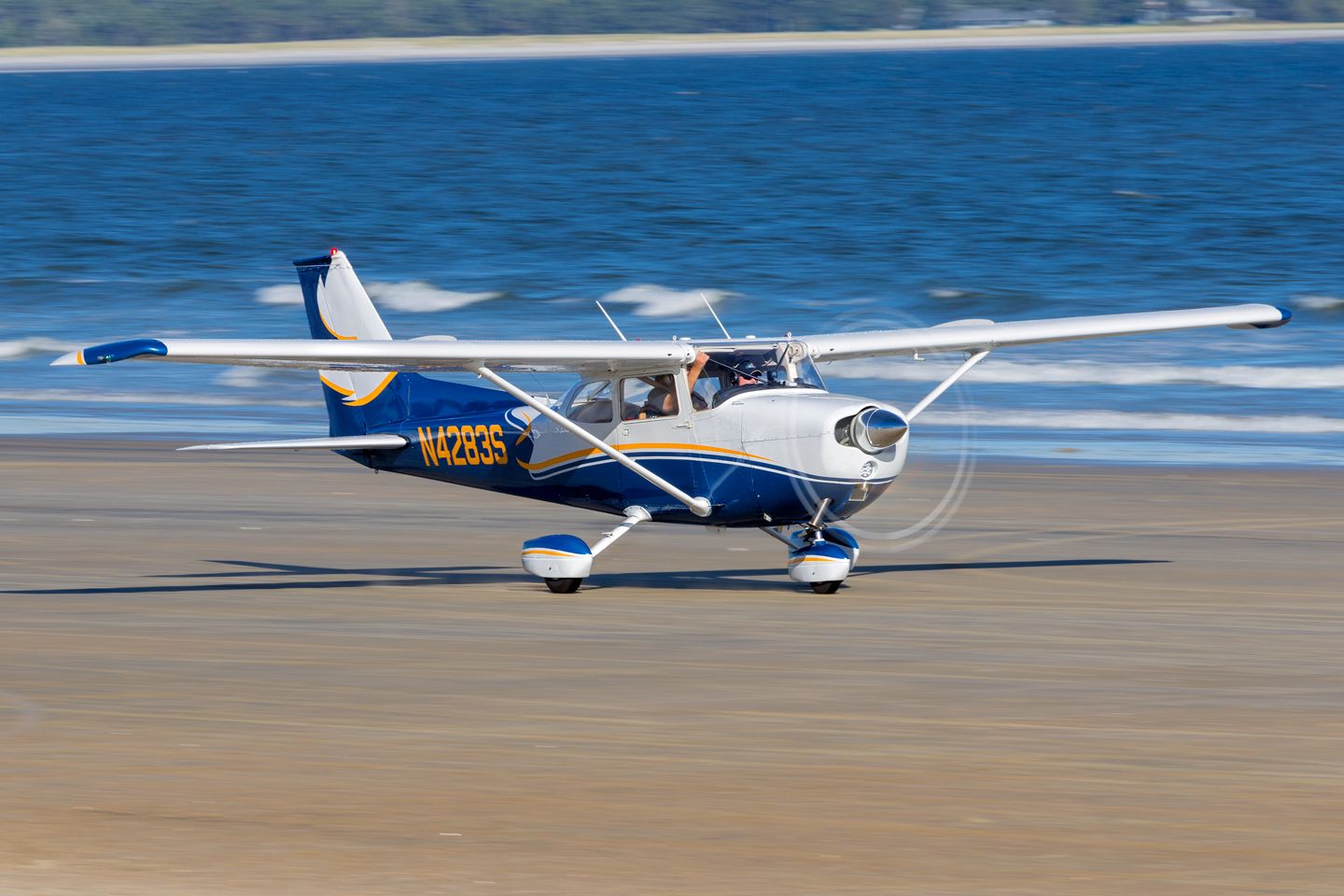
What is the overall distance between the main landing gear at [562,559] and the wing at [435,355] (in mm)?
1084

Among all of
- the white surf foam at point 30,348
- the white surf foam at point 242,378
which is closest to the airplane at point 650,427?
the white surf foam at point 242,378

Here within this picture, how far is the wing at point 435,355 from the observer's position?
43.2 ft

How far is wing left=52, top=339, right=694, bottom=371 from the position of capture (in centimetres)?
1318

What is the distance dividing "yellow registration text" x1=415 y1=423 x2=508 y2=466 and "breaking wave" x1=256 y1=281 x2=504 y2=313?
26.9 meters

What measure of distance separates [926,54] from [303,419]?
529 ft

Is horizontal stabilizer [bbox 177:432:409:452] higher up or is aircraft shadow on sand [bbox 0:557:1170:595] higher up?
horizontal stabilizer [bbox 177:432:409:452]

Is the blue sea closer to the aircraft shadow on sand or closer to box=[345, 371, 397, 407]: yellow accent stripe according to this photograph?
the aircraft shadow on sand

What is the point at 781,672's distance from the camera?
11.2 metres

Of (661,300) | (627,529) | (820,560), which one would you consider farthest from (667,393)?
(661,300)

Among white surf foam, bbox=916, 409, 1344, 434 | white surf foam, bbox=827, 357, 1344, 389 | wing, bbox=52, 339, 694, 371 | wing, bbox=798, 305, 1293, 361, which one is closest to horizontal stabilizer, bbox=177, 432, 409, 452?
wing, bbox=52, 339, 694, 371

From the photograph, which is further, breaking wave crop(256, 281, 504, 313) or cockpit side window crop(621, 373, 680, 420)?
breaking wave crop(256, 281, 504, 313)

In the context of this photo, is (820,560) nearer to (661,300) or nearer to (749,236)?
(661,300)

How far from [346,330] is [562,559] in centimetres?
299

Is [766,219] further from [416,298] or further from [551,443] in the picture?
[551,443]
